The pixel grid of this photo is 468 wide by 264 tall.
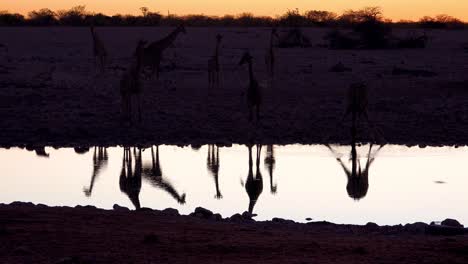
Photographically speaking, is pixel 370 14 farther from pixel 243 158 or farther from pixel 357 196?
pixel 357 196

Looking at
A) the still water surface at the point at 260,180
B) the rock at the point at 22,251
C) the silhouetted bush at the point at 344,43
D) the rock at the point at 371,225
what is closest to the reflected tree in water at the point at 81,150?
the still water surface at the point at 260,180

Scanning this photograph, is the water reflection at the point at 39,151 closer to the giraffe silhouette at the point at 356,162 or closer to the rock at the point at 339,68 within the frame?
the giraffe silhouette at the point at 356,162

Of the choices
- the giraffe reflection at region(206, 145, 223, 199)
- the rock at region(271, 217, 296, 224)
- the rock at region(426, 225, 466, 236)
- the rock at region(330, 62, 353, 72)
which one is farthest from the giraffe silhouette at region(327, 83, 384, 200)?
the rock at region(330, 62, 353, 72)

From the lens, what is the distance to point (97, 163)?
12867mm

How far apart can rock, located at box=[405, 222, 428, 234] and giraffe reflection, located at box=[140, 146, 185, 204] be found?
2.65 m

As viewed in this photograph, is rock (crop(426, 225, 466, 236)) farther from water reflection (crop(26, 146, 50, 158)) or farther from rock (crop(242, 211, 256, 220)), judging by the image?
water reflection (crop(26, 146, 50, 158))

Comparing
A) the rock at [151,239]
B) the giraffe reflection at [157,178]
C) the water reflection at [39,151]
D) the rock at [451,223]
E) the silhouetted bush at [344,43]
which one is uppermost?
the silhouetted bush at [344,43]

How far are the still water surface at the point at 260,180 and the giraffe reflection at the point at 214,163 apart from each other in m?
0.01

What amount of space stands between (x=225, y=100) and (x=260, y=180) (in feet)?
21.2

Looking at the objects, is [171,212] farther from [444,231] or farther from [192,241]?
[444,231]

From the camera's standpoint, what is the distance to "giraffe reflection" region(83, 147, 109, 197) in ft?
36.4

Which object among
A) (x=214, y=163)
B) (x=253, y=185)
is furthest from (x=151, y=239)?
(x=214, y=163)

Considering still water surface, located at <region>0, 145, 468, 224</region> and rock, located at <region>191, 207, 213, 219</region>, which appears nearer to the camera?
rock, located at <region>191, 207, 213, 219</region>

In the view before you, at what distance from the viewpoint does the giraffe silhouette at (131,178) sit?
Answer: 10867 mm
